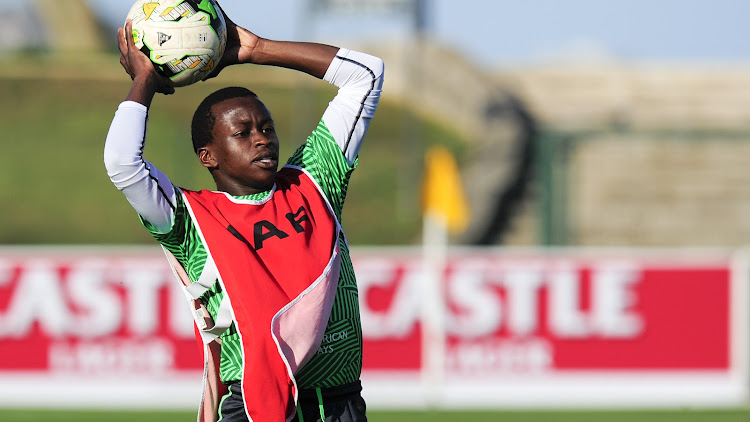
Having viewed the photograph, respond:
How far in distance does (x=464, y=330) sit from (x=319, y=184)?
809 centimetres

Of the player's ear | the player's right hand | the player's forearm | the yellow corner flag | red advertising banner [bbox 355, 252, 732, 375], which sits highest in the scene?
the yellow corner flag

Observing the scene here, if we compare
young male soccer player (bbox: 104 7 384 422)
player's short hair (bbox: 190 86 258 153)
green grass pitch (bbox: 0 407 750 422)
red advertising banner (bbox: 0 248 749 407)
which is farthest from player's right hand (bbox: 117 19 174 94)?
red advertising banner (bbox: 0 248 749 407)

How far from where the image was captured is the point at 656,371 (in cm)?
1188

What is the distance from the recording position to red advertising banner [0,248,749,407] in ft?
38.4

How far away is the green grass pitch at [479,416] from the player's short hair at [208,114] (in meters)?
7.12

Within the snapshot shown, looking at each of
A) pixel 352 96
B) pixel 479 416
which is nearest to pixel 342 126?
pixel 352 96

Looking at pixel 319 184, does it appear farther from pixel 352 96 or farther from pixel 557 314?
pixel 557 314

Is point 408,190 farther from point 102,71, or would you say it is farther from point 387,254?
point 102,71

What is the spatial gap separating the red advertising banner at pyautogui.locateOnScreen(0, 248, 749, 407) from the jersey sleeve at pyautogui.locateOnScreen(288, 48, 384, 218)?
25.3 feet

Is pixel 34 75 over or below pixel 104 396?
over

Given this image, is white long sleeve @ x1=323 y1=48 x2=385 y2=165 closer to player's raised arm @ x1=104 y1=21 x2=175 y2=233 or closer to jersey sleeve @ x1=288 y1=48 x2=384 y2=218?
jersey sleeve @ x1=288 y1=48 x2=384 y2=218

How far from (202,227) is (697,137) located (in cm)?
1270

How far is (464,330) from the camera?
11891 mm

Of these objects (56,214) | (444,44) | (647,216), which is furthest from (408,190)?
(444,44)
